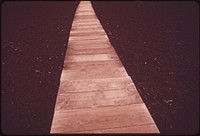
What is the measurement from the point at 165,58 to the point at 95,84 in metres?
1.44

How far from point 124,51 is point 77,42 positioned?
133 cm

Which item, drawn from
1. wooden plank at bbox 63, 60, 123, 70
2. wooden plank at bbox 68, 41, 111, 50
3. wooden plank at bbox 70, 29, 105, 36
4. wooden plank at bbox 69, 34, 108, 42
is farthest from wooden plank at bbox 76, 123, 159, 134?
wooden plank at bbox 70, 29, 105, 36

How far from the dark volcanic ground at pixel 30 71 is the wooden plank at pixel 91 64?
0.15 meters

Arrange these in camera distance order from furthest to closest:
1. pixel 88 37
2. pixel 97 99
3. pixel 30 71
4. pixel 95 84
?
pixel 88 37
pixel 30 71
pixel 95 84
pixel 97 99

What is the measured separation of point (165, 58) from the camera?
4109mm

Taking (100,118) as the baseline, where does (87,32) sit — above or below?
below

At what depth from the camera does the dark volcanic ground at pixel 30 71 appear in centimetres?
267

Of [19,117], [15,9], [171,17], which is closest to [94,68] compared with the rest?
[19,117]

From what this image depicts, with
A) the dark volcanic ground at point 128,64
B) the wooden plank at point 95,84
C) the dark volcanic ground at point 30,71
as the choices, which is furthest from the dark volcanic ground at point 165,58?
the dark volcanic ground at point 30,71

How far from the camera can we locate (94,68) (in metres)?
4.01

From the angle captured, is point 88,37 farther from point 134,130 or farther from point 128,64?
point 134,130

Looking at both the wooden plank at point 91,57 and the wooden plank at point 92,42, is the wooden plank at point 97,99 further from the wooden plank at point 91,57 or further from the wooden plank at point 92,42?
the wooden plank at point 92,42

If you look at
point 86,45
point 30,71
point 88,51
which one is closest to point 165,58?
point 88,51

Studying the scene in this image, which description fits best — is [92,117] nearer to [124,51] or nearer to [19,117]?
[19,117]
